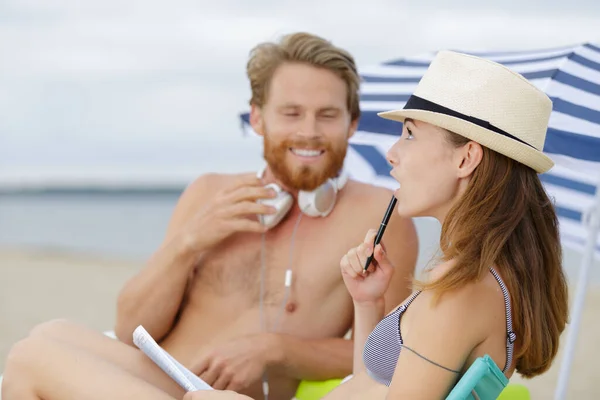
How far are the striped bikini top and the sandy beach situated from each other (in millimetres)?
4483

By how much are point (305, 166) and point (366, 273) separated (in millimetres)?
783

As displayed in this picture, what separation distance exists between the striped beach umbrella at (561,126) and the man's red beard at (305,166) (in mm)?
420

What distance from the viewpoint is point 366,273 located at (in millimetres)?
2764

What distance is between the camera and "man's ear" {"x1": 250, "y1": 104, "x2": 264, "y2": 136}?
12.0 feet

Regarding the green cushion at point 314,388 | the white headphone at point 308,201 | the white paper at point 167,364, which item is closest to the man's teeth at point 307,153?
the white headphone at point 308,201

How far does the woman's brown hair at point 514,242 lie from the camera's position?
217cm

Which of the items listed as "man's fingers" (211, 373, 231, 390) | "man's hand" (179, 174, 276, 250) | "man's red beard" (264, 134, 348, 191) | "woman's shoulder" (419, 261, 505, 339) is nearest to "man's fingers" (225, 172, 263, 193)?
"man's hand" (179, 174, 276, 250)

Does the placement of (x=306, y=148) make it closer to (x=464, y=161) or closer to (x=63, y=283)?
(x=464, y=161)

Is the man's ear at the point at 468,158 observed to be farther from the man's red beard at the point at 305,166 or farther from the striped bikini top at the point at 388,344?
the man's red beard at the point at 305,166

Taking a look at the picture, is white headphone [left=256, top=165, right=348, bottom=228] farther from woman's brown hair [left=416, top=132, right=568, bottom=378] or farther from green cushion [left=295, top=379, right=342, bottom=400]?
woman's brown hair [left=416, top=132, right=568, bottom=378]

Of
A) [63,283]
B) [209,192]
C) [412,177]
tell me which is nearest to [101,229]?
[63,283]

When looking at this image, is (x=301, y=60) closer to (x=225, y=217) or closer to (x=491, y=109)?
(x=225, y=217)

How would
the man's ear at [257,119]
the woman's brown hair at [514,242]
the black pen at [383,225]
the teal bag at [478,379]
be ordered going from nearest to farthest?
the teal bag at [478,379]
the woman's brown hair at [514,242]
the black pen at [383,225]
the man's ear at [257,119]

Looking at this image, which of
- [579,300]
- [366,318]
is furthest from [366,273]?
[579,300]
